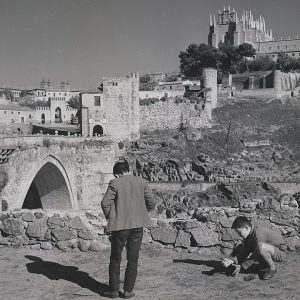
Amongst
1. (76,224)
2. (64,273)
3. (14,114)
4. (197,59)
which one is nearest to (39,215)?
(76,224)

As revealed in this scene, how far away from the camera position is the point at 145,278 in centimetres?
656

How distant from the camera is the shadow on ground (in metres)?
6.24

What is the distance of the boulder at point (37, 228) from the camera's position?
7883 millimetres

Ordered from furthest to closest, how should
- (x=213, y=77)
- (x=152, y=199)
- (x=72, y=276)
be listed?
1. (x=213, y=77)
2. (x=72, y=276)
3. (x=152, y=199)

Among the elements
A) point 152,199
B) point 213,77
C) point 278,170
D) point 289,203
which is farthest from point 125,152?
point 152,199

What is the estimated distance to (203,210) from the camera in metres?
8.50

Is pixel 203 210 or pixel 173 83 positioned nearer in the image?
pixel 203 210

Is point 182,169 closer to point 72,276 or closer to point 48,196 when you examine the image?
point 48,196

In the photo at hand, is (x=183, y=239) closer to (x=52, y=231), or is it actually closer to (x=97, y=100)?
(x=52, y=231)

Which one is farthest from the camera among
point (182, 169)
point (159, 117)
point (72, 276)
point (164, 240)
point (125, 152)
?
point (159, 117)

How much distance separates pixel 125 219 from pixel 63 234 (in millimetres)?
2326

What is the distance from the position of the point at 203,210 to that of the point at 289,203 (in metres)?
1.63

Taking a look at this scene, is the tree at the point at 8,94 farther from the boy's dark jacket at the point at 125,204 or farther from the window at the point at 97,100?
the boy's dark jacket at the point at 125,204

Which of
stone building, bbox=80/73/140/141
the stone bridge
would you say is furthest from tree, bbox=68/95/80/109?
the stone bridge
